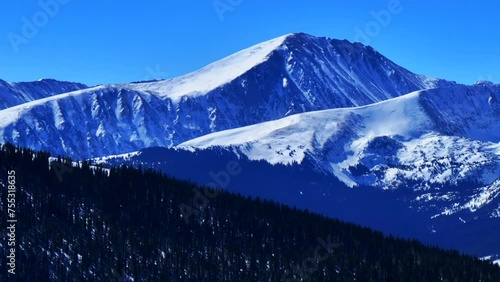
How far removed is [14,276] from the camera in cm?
16688

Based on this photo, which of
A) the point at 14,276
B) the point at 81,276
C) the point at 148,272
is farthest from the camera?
the point at 148,272

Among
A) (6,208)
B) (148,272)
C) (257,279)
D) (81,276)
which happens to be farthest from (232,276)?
(6,208)

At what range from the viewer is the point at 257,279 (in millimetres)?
199875

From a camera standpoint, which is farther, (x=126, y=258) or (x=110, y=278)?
(x=126, y=258)

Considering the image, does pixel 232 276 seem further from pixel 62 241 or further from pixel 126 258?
pixel 62 241

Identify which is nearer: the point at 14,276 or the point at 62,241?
the point at 14,276

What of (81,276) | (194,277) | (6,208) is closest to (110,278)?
(81,276)

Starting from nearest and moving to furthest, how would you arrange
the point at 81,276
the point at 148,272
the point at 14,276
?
1. the point at 14,276
2. the point at 81,276
3. the point at 148,272

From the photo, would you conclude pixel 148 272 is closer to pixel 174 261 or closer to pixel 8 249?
pixel 174 261

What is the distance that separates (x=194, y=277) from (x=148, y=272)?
929 centimetres

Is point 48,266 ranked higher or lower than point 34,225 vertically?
lower

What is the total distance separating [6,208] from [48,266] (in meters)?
25.9

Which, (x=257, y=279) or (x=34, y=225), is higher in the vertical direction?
(x=34, y=225)

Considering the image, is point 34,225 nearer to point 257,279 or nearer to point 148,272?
point 148,272
